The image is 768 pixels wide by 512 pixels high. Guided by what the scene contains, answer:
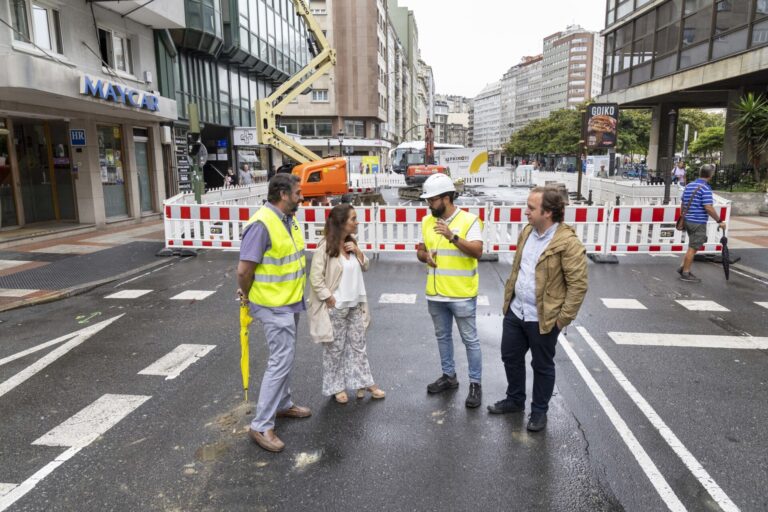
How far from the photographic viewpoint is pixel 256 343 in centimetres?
627

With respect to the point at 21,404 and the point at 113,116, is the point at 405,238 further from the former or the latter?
the point at 113,116

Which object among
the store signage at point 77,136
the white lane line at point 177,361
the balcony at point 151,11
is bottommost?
the white lane line at point 177,361

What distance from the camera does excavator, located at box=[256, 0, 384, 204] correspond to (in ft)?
61.0

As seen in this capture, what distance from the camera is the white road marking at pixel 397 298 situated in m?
8.12

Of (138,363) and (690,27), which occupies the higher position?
(690,27)

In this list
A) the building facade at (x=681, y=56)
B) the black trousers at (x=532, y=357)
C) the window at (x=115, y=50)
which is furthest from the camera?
the building facade at (x=681, y=56)

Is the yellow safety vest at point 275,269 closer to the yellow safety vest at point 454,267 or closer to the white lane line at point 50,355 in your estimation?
the yellow safety vest at point 454,267

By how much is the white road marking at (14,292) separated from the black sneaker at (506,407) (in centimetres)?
752

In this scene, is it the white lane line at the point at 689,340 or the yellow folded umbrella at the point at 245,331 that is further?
the white lane line at the point at 689,340

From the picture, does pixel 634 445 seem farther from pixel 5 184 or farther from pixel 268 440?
pixel 5 184

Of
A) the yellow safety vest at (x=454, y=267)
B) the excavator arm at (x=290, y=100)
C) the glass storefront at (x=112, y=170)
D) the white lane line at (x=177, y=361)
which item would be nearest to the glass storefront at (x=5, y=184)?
the glass storefront at (x=112, y=170)

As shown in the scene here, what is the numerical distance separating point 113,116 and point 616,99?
2391 centimetres

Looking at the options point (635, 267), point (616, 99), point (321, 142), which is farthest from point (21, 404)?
point (321, 142)

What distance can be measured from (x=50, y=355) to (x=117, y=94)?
1012 centimetres
